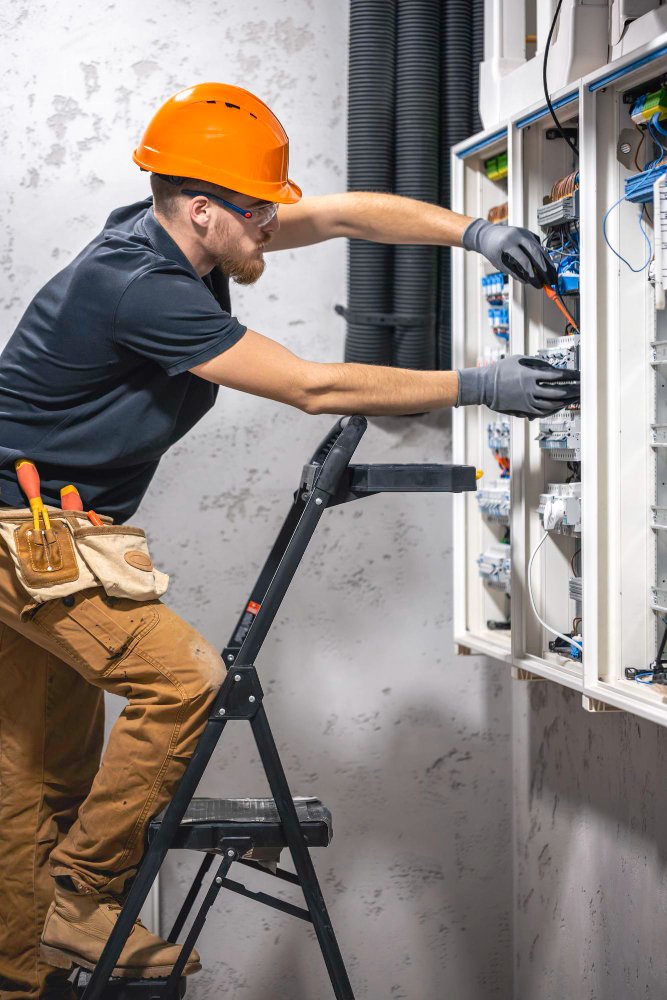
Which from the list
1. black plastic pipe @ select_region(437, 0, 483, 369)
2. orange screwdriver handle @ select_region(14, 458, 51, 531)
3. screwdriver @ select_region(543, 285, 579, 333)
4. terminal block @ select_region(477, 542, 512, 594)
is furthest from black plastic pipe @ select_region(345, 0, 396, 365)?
orange screwdriver handle @ select_region(14, 458, 51, 531)

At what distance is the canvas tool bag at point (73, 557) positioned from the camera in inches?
64.1

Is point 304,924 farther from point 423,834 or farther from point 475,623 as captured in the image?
point 475,623

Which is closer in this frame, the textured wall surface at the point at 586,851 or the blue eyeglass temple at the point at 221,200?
the blue eyeglass temple at the point at 221,200

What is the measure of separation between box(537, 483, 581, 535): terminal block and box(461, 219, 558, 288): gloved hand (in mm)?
388

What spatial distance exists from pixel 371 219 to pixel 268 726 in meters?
1.04

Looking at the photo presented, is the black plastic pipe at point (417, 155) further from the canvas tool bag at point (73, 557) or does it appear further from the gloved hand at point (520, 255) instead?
the canvas tool bag at point (73, 557)

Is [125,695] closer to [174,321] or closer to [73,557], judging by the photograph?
[73,557]

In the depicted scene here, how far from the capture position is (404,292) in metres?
2.51

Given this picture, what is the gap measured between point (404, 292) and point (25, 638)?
1.25 m

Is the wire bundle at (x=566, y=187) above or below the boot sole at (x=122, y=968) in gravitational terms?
above

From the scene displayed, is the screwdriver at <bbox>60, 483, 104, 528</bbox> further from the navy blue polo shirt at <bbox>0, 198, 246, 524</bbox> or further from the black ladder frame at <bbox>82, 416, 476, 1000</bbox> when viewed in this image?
the black ladder frame at <bbox>82, 416, 476, 1000</bbox>

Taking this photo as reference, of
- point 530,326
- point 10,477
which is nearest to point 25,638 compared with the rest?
point 10,477

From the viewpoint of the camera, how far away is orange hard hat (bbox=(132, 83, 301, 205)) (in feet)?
5.55

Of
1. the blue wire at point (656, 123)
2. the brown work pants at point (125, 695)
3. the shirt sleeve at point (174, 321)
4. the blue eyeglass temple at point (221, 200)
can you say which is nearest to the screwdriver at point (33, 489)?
the brown work pants at point (125, 695)
